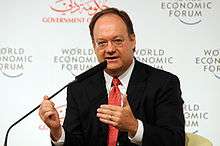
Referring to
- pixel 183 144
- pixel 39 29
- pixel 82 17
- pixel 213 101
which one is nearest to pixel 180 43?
pixel 213 101

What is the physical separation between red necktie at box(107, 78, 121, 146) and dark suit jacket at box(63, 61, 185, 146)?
0.06 feet

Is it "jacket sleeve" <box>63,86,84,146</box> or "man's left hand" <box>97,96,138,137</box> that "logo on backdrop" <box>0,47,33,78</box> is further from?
"man's left hand" <box>97,96,138,137</box>

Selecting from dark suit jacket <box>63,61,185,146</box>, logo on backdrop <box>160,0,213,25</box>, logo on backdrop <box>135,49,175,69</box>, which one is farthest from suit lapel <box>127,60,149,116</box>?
logo on backdrop <box>160,0,213,25</box>

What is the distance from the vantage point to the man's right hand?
1513mm

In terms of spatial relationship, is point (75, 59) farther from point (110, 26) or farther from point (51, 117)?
point (51, 117)

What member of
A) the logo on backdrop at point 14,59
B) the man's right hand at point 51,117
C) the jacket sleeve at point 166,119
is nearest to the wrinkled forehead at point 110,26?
the jacket sleeve at point 166,119

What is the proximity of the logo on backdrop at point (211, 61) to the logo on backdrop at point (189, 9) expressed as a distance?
0.22m

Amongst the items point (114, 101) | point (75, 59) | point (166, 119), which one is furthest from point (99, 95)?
point (75, 59)

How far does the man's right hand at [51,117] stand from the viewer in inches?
59.6

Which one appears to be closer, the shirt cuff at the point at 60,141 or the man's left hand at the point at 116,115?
the man's left hand at the point at 116,115

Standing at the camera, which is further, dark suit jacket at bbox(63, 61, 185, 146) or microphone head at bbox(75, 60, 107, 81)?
dark suit jacket at bbox(63, 61, 185, 146)

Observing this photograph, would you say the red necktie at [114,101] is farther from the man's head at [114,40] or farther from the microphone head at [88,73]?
the microphone head at [88,73]

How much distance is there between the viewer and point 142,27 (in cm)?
279

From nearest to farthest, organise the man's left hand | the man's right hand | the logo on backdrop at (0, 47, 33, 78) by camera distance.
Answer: the man's left hand < the man's right hand < the logo on backdrop at (0, 47, 33, 78)
